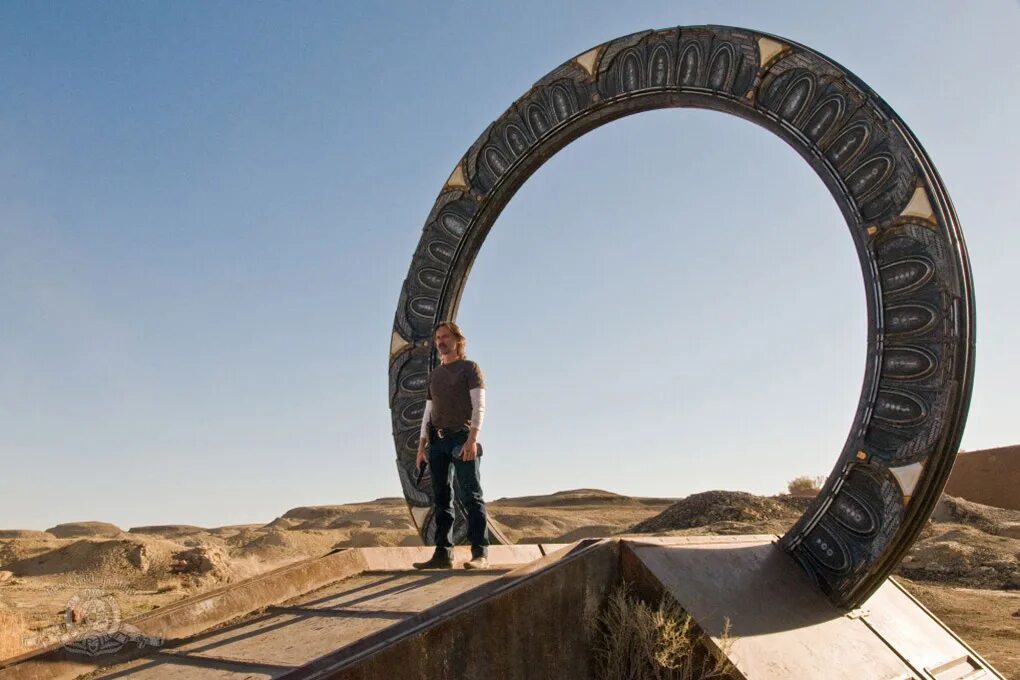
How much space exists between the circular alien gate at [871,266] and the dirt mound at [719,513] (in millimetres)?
6584

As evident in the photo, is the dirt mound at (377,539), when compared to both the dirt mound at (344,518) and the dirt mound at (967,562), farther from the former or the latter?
the dirt mound at (967,562)

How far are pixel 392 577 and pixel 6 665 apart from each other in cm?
228

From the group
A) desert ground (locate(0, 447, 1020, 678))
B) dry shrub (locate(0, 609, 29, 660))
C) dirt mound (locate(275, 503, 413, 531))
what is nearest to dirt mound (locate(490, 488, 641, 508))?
dirt mound (locate(275, 503, 413, 531))

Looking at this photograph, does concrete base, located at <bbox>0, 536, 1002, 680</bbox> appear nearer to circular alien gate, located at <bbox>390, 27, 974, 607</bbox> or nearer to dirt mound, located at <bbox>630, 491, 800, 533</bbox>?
circular alien gate, located at <bbox>390, 27, 974, 607</bbox>

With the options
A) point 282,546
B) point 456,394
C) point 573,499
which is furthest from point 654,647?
point 573,499

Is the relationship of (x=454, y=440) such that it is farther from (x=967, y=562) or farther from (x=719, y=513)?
(x=967, y=562)

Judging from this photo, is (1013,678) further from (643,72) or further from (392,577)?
(643,72)

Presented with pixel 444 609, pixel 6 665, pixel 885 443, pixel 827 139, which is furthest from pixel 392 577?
pixel 827 139

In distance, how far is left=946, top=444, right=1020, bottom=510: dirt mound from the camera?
2184 centimetres

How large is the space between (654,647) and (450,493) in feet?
7.27

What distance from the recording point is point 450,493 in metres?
6.14

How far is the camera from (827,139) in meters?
6.38

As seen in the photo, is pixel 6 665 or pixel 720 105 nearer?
pixel 6 665

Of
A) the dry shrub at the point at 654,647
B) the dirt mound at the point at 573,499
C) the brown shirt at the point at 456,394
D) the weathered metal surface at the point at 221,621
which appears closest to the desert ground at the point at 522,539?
the weathered metal surface at the point at 221,621
